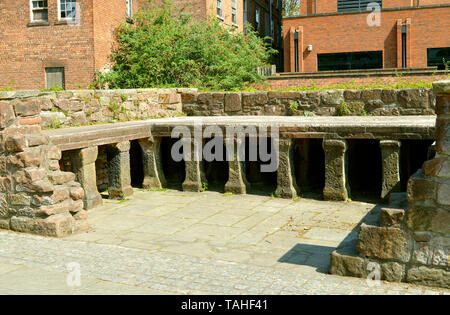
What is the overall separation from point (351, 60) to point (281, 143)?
15.5 m

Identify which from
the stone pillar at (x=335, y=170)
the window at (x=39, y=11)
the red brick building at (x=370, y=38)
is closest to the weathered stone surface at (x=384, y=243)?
the stone pillar at (x=335, y=170)

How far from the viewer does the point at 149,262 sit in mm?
5875

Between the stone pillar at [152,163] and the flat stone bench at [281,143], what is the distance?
0.02 m

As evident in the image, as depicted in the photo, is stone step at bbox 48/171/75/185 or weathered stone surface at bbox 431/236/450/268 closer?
weathered stone surface at bbox 431/236/450/268

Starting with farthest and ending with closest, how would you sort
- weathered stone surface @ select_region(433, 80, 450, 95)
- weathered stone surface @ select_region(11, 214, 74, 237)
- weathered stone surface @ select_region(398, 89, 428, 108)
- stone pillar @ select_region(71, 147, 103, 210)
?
weathered stone surface @ select_region(398, 89, 428, 108), stone pillar @ select_region(71, 147, 103, 210), weathered stone surface @ select_region(11, 214, 74, 237), weathered stone surface @ select_region(433, 80, 450, 95)

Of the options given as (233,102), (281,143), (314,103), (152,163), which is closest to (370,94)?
(314,103)

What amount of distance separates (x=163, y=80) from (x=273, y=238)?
33.6 ft

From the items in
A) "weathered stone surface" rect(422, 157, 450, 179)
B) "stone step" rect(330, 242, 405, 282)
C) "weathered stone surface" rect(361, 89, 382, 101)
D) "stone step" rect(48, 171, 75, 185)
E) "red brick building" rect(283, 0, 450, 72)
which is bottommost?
"stone step" rect(330, 242, 405, 282)

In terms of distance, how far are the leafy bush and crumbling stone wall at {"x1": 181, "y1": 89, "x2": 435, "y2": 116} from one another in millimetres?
2638

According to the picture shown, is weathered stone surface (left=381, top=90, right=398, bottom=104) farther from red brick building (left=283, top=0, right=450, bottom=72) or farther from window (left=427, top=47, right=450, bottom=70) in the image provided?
window (left=427, top=47, right=450, bottom=70)

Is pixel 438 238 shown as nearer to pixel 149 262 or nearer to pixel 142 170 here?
pixel 149 262

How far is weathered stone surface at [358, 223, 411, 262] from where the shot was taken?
16.7 ft

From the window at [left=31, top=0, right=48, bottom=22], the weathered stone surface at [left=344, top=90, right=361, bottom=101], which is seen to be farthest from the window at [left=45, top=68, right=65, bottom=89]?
the weathered stone surface at [left=344, top=90, right=361, bottom=101]

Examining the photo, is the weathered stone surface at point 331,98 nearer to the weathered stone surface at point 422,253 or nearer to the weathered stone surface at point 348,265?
the weathered stone surface at point 348,265
